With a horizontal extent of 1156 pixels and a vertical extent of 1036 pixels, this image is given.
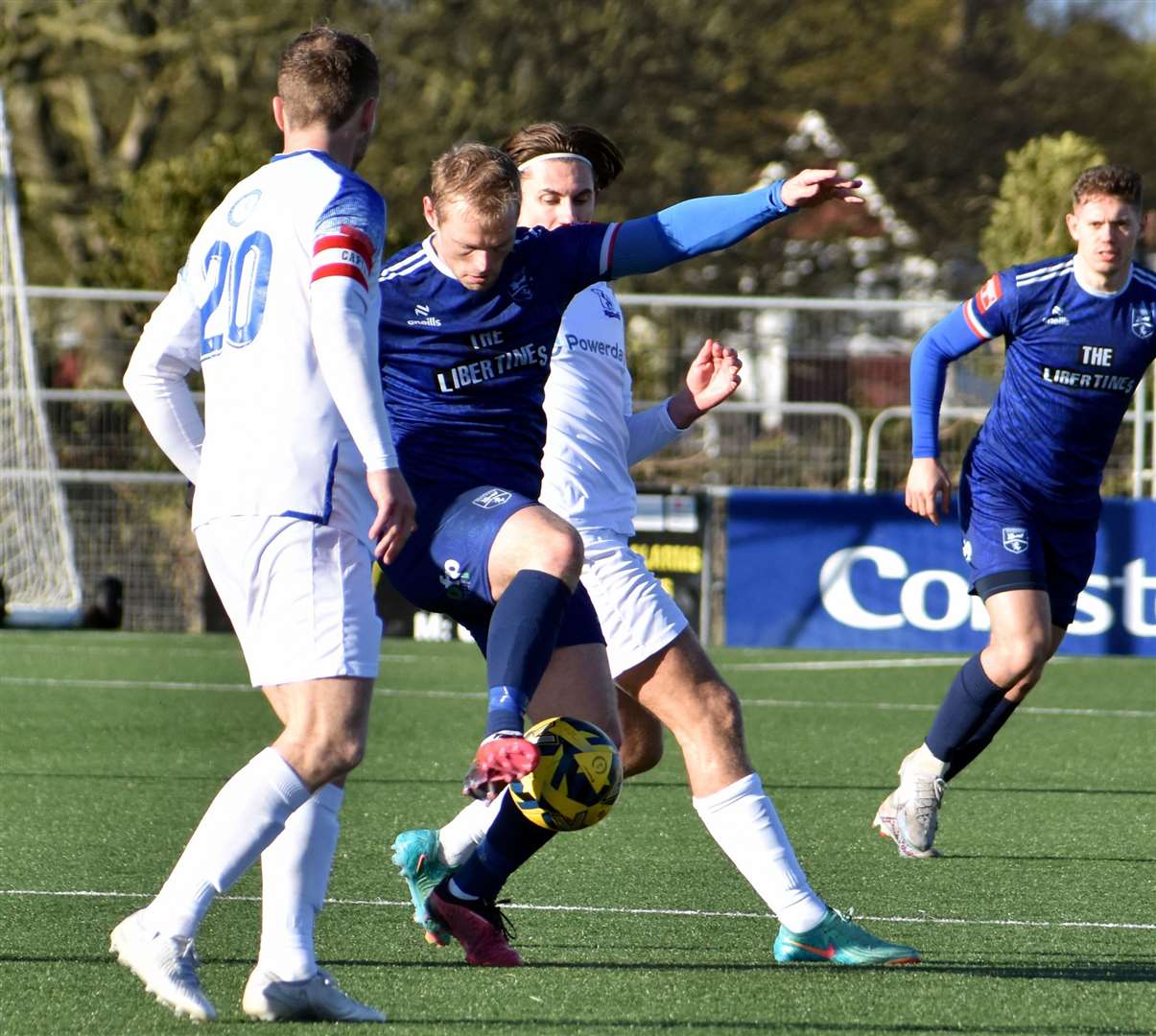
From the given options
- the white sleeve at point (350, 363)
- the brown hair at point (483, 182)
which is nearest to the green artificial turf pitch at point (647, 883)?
the white sleeve at point (350, 363)

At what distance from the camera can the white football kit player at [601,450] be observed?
5383mm

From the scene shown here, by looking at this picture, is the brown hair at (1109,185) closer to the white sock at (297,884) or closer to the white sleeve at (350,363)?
the white sleeve at (350,363)

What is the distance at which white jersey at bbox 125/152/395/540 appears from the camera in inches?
161

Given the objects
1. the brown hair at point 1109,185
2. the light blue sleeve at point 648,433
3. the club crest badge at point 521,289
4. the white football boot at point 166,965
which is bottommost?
the white football boot at point 166,965

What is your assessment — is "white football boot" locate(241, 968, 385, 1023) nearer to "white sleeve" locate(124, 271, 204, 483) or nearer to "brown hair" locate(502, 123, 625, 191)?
"white sleeve" locate(124, 271, 204, 483)

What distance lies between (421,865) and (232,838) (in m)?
1.21

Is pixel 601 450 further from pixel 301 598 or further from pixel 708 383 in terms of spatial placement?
pixel 301 598

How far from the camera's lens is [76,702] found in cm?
1115

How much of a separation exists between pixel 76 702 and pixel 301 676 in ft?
24.1

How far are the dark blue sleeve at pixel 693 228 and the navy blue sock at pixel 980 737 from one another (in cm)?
285

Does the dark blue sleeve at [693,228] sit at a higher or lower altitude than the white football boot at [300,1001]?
higher

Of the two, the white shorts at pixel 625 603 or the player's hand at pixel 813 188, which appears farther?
the white shorts at pixel 625 603

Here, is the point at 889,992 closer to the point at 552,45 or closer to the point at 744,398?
the point at 744,398

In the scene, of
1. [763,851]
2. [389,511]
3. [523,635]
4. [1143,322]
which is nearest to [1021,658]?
[1143,322]
